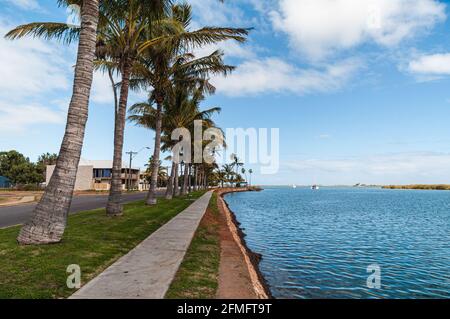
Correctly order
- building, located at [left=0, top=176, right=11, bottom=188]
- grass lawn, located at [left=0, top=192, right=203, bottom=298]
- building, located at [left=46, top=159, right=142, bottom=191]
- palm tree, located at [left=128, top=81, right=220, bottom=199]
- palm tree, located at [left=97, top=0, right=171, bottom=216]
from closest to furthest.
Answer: grass lawn, located at [left=0, top=192, right=203, bottom=298]
palm tree, located at [left=97, top=0, right=171, bottom=216]
palm tree, located at [left=128, top=81, right=220, bottom=199]
building, located at [left=46, top=159, right=142, bottom=191]
building, located at [left=0, top=176, right=11, bottom=188]

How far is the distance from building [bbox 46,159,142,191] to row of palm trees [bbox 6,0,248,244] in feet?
153

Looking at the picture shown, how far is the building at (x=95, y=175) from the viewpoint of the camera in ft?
246

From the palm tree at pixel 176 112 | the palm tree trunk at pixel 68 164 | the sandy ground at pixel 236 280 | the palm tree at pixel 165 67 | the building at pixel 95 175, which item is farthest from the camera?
the building at pixel 95 175

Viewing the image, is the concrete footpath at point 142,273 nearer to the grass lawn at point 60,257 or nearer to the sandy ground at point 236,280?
the grass lawn at point 60,257

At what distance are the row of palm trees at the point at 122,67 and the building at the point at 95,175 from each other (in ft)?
153

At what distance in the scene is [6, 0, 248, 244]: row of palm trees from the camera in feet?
28.7

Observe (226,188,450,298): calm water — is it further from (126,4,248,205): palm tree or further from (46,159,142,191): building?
(46,159,142,191): building

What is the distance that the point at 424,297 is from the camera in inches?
347

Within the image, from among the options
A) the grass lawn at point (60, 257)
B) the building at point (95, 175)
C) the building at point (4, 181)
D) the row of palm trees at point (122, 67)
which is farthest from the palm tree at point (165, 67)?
the building at point (4, 181)

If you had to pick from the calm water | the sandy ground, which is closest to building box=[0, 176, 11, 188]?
the calm water

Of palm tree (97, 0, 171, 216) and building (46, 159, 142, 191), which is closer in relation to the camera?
palm tree (97, 0, 171, 216)

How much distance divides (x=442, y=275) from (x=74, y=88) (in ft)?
41.3

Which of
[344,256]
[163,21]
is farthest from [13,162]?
[344,256]
